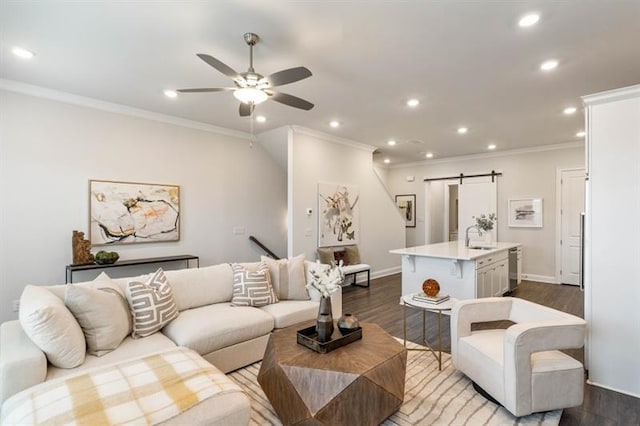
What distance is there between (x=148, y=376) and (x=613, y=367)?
Result: 136 inches

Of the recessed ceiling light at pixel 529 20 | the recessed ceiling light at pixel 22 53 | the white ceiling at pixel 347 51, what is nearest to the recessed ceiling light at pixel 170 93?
the white ceiling at pixel 347 51

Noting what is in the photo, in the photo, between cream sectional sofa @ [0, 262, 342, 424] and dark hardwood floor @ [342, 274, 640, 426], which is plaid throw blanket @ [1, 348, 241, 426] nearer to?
cream sectional sofa @ [0, 262, 342, 424]

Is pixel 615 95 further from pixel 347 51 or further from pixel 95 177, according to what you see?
pixel 95 177

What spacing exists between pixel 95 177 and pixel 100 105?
987 millimetres

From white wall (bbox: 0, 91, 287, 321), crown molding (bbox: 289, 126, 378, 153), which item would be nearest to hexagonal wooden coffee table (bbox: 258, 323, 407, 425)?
white wall (bbox: 0, 91, 287, 321)

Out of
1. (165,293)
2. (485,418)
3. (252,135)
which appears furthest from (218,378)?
(252,135)

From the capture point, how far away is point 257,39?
265 cm

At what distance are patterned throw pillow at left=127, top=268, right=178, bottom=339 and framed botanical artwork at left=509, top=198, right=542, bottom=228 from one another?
7.14 m

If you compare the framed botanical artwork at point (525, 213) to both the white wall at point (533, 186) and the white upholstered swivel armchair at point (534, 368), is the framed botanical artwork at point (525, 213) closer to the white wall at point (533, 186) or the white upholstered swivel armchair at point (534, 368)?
the white wall at point (533, 186)

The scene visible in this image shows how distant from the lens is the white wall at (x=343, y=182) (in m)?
5.39

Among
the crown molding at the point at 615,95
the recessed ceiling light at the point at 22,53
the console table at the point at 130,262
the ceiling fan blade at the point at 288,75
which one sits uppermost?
the recessed ceiling light at the point at 22,53

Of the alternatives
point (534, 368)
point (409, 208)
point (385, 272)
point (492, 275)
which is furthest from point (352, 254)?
point (534, 368)

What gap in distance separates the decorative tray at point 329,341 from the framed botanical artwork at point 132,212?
3.41 m

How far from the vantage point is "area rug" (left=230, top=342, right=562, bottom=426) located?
6.91ft
